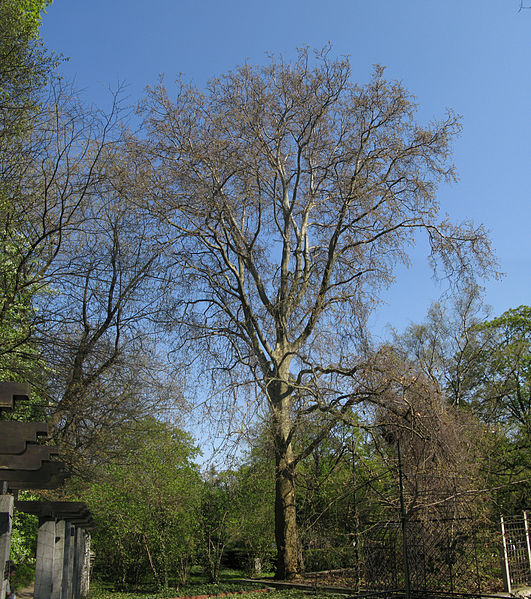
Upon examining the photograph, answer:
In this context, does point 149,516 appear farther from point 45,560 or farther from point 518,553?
point 518,553

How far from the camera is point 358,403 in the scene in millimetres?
13578

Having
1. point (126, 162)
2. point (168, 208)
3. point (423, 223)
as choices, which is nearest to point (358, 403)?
point (423, 223)

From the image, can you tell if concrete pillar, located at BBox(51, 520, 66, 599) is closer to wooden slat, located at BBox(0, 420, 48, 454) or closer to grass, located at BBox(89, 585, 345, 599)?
wooden slat, located at BBox(0, 420, 48, 454)

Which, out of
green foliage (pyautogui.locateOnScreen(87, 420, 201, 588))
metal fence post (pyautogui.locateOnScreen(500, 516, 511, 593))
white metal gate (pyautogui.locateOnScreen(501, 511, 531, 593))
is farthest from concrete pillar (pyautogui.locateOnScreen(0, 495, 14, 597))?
white metal gate (pyautogui.locateOnScreen(501, 511, 531, 593))

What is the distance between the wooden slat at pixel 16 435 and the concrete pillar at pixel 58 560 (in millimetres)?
4742

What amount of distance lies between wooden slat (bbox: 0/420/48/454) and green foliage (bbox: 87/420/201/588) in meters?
11.8

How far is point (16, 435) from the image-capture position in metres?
7.23

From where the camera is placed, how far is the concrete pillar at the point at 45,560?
10461mm

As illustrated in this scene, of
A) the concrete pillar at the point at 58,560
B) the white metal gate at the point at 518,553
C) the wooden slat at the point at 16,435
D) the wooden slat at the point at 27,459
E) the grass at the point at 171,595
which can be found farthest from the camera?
the white metal gate at the point at 518,553

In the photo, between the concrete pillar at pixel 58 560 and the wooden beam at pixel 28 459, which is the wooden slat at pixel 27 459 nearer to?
the wooden beam at pixel 28 459

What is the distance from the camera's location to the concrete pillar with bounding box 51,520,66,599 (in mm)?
10916

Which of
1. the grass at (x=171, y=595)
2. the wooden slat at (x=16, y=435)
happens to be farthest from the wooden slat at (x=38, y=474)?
the grass at (x=171, y=595)

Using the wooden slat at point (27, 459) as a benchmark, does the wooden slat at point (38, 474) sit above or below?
below

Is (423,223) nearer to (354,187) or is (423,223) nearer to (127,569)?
(354,187)
